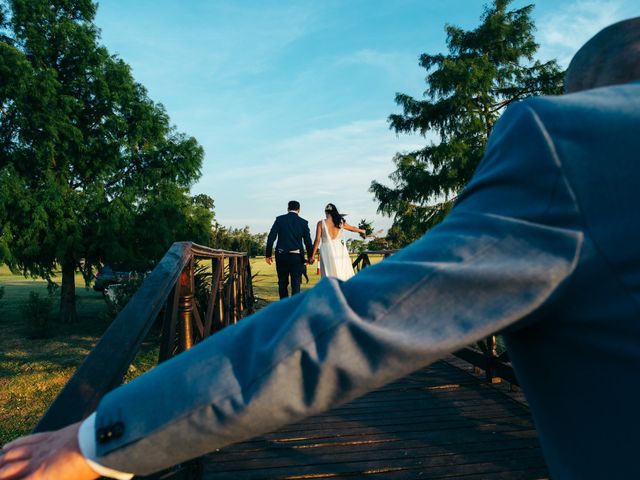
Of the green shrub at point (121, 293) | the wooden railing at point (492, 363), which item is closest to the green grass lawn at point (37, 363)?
the green shrub at point (121, 293)

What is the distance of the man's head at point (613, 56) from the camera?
84cm

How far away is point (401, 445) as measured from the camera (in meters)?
3.15

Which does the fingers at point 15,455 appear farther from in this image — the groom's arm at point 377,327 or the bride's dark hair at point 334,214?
the bride's dark hair at point 334,214

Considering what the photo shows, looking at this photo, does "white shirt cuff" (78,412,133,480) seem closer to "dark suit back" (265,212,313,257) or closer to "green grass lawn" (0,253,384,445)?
"green grass lawn" (0,253,384,445)

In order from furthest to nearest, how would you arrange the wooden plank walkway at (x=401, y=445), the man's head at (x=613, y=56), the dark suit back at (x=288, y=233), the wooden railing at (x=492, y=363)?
1. the dark suit back at (x=288, y=233)
2. the wooden railing at (x=492, y=363)
3. the wooden plank walkway at (x=401, y=445)
4. the man's head at (x=613, y=56)

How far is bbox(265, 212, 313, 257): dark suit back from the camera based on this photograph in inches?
317

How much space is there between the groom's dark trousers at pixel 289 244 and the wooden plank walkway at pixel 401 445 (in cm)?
425

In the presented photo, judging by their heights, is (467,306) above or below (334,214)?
below

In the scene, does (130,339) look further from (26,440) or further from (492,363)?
(492,363)

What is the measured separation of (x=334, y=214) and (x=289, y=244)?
1245 mm

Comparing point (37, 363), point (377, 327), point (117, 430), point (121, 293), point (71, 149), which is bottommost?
point (37, 363)

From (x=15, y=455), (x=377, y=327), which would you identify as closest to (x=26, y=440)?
(x=15, y=455)

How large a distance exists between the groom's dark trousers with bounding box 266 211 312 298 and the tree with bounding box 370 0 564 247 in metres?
13.0

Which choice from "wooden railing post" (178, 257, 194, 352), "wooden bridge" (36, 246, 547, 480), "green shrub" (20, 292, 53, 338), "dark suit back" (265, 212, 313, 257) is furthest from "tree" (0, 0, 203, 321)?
"wooden railing post" (178, 257, 194, 352)
